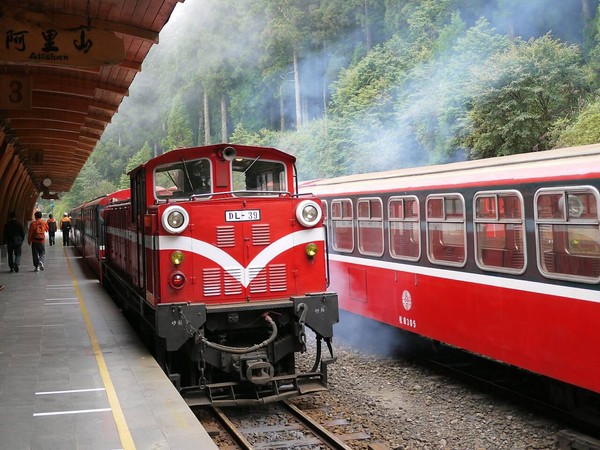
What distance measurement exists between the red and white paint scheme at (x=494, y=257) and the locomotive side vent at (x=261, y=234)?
243 cm

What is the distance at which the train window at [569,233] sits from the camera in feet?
20.9

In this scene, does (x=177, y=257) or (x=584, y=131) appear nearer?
(x=177, y=257)

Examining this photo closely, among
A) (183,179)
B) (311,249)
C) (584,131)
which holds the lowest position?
(311,249)

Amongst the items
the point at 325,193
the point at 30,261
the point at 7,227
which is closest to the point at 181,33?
the point at 30,261

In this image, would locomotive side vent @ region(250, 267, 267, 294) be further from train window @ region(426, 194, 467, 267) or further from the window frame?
the window frame

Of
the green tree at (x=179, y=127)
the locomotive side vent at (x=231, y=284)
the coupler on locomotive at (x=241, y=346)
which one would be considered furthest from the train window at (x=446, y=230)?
the green tree at (x=179, y=127)

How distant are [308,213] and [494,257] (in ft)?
7.11

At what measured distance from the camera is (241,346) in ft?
26.6

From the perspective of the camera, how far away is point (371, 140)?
1303 inches

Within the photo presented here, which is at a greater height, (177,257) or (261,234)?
(261,234)

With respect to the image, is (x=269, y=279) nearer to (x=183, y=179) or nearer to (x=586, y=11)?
(x=183, y=179)

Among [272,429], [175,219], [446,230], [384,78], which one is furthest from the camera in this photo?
[384,78]

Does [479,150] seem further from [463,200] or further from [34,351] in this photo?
[34,351]

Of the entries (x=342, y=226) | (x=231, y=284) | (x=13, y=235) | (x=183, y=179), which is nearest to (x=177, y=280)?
(x=231, y=284)
